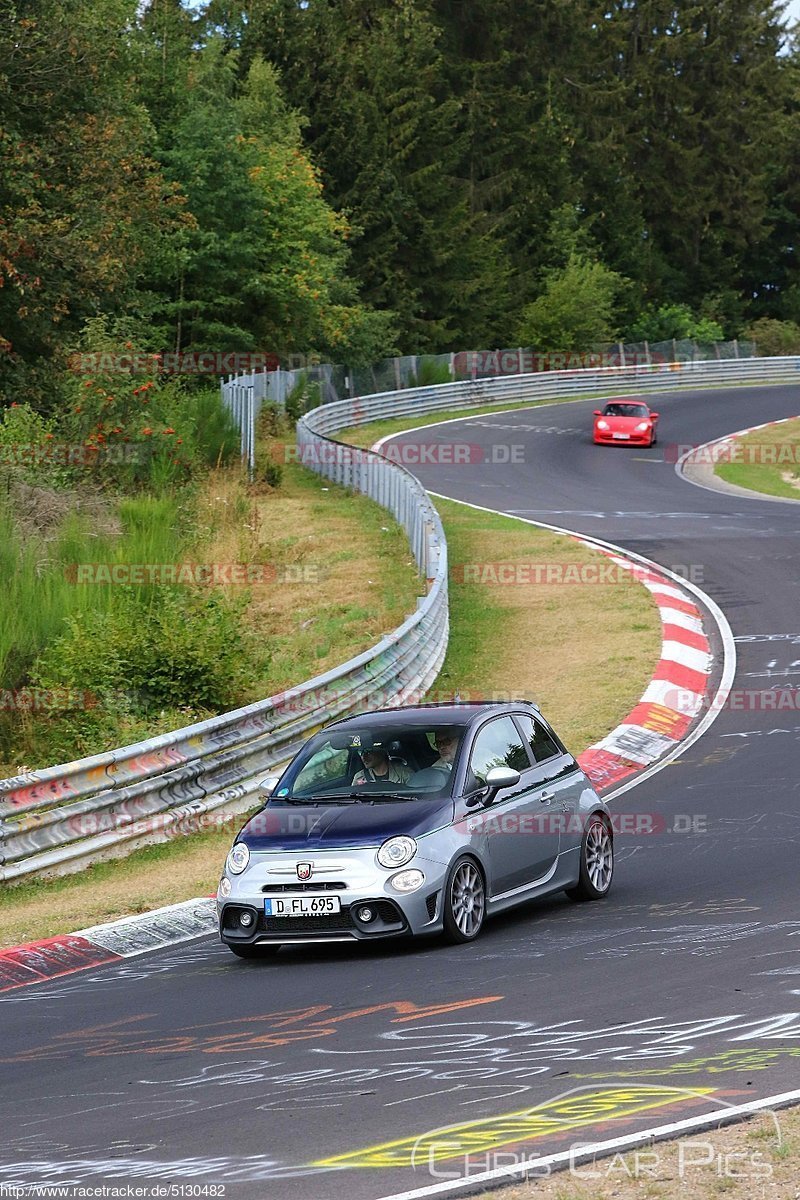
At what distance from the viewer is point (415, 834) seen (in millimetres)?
9969

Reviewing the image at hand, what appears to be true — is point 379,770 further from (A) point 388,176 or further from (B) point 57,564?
(A) point 388,176

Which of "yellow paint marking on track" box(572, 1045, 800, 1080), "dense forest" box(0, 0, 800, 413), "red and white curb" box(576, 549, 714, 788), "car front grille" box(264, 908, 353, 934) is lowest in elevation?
"red and white curb" box(576, 549, 714, 788)

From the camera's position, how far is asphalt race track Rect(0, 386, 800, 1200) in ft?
19.9

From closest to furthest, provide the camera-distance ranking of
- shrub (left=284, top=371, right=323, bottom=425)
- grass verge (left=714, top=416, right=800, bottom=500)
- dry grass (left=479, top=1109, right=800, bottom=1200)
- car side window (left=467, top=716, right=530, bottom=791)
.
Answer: dry grass (left=479, top=1109, right=800, bottom=1200) → car side window (left=467, top=716, right=530, bottom=791) → grass verge (left=714, top=416, right=800, bottom=500) → shrub (left=284, top=371, right=323, bottom=425)

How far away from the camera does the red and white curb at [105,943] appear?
34.1ft

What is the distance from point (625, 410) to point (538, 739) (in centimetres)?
3824

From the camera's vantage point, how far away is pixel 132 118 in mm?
49281

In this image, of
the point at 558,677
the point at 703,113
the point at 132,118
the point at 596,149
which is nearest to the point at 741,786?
the point at 558,677

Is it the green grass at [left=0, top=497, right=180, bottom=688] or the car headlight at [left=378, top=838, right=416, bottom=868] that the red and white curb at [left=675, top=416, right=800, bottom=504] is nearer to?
the green grass at [left=0, top=497, right=180, bottom=688]

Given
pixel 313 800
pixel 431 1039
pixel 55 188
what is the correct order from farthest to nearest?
1. pixel 55 188
2. pixel 313 800
3. pixel 431 1039

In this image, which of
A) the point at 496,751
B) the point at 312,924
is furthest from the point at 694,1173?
the point at 496,751

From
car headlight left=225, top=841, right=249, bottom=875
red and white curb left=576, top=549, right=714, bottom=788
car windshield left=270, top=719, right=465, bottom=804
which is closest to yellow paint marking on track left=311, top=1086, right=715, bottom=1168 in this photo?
car headlight left=225, top=841, right=249, bottom=875

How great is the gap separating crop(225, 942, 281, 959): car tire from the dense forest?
23.6 m

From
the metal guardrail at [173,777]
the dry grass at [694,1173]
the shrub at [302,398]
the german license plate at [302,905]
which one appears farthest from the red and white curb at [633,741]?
the shrub at [302,398]
